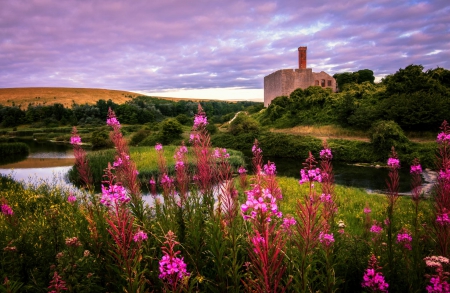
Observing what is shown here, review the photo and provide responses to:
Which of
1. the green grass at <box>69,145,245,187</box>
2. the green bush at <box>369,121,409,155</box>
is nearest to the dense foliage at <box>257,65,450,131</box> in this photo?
the green bush at <box>369,121,409,155</box>

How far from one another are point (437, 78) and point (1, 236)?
33.9m

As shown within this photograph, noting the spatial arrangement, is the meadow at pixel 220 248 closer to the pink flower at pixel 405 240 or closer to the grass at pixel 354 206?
the pink flower at pixel 405 240

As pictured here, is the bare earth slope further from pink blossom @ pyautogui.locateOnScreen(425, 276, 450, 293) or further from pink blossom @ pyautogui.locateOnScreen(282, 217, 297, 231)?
pink blossom @ pyautogui.locateOnScreen(425, 276, 450, 293)

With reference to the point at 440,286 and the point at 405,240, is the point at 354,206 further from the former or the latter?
the point at 440,286

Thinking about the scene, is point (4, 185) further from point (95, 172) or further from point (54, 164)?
point (54, 164)

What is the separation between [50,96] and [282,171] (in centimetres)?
7877

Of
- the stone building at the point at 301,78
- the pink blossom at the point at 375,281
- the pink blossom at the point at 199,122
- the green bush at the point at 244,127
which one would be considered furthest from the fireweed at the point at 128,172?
the stone building at the point at 301,78

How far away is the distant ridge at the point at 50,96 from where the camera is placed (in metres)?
68.7

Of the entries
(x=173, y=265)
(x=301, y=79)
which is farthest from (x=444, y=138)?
(x=301, y=79)

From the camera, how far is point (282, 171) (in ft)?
64.6

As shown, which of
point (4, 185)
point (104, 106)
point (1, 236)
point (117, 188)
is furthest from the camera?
point (104, 106)

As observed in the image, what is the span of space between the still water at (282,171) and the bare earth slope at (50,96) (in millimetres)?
50953

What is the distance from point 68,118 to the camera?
51844 millimetres

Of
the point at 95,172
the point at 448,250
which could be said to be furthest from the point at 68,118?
the point at 448,250
